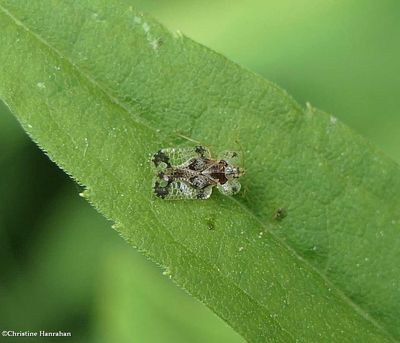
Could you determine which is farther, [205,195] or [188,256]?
[205,195]

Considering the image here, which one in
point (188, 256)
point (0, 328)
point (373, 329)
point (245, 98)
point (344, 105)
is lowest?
point (0, 328)

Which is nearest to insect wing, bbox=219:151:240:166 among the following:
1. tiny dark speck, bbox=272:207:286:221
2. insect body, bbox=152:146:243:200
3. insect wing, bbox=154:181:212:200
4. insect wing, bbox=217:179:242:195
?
insect body, bbox=152:146:243:200

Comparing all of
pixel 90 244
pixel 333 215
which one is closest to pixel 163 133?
pixel 333 215

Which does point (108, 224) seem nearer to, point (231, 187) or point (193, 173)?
point (193, 173)

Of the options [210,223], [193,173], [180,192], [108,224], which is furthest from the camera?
[108,224]

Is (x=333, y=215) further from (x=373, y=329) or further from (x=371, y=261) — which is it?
(x=373, y=329)

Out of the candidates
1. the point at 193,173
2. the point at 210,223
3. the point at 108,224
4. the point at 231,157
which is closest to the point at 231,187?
the point at 231,157

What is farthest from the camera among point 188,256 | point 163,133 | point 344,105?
point 344,105
